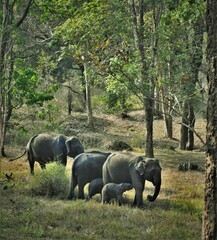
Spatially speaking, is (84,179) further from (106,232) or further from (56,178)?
(106,232)

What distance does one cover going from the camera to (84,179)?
44.3 ft

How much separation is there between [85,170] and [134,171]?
4.99ft

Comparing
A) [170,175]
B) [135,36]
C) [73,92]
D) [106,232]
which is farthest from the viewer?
[73,92]

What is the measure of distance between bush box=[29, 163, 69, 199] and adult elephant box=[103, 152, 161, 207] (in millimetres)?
1334

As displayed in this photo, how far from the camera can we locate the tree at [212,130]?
7270mm

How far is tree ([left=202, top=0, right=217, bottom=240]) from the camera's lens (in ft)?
23.9

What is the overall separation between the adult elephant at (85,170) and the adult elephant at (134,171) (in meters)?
0.54

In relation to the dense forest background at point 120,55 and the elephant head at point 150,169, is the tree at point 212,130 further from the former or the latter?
the elephant head at point 150,169

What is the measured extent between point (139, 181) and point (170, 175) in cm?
573

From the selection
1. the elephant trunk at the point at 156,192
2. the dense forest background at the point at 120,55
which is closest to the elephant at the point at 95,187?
the elephant trunk at the point at 156,192

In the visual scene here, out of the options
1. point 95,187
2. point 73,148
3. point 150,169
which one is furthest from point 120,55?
point 95,187

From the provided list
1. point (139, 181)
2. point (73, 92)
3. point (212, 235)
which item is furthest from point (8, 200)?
point (73, 92)

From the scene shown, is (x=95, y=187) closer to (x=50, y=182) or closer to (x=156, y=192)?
(x=50, y=182)

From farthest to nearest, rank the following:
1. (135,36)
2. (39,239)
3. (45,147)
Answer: (135,36) → (45,147) → (39,239)
